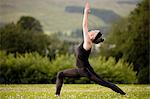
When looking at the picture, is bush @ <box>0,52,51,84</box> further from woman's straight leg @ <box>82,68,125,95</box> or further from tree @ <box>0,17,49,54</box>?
woman's straight leg @ <box>82,68,125,95</box>

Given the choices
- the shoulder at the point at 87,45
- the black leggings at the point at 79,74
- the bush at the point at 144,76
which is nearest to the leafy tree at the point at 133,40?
the bush at the point at 144,76

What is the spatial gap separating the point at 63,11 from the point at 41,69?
0.82 metres

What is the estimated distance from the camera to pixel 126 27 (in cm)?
782

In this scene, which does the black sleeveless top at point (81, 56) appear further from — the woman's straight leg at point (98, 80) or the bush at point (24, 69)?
the bush at point (24, 69)

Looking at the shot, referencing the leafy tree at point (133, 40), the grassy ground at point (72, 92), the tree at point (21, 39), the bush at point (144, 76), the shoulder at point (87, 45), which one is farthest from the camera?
the leafy tree at point (133, 40)

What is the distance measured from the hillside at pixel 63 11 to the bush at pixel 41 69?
1.48 ft

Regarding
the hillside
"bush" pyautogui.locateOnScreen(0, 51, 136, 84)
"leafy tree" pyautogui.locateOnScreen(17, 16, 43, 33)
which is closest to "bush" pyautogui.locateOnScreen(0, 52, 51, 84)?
"bush" pyautogui.locateOnScreen(0, 51, 136, 84)

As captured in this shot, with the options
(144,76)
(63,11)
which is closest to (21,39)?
(63,11)

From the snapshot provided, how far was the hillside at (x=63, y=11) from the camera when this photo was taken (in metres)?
6.69

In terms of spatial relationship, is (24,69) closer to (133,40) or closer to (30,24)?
(30,24)

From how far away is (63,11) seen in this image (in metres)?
7.09

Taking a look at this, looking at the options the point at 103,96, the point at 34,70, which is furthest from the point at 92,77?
the point at 34,70

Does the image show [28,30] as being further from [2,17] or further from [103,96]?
[103,96]

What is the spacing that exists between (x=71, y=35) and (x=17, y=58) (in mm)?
847
